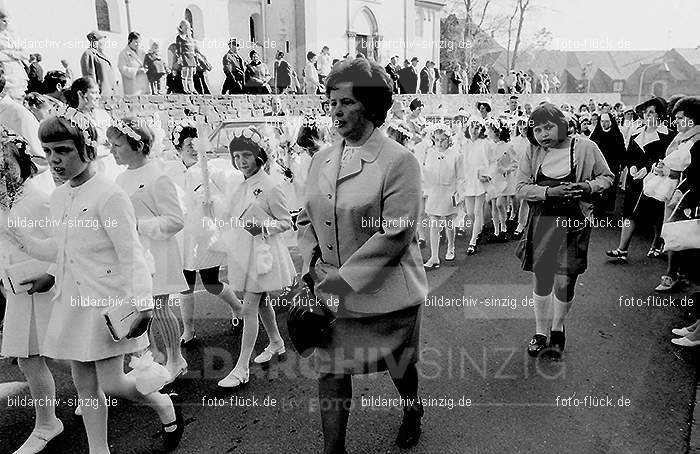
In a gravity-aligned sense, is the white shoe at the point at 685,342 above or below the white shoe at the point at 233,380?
below

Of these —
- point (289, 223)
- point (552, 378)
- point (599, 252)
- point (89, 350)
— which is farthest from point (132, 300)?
point (599, 252)

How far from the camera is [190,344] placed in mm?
4980

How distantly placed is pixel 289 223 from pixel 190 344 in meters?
1.56

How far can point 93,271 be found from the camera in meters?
2.94

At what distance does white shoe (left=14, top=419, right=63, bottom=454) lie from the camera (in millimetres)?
3330

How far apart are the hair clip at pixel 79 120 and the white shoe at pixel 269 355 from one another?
2.29 m

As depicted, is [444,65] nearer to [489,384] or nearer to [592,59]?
A: [592,59]

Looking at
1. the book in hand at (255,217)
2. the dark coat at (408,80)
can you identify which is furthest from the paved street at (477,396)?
the dark coat at (408,80)

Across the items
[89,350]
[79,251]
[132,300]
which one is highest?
[79,251]

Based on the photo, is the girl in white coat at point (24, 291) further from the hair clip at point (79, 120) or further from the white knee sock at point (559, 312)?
the white knee sock at point (559, 312)

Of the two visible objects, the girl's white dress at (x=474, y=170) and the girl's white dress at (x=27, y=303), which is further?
the girl's white dress at (x=474, y=170)

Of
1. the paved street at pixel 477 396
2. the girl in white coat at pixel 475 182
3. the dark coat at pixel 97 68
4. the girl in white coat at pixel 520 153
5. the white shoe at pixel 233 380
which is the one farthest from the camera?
the dark coat at pixel 97 68

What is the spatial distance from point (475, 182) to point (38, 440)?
7.03 meters

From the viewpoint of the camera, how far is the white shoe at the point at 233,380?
13.5 ft
